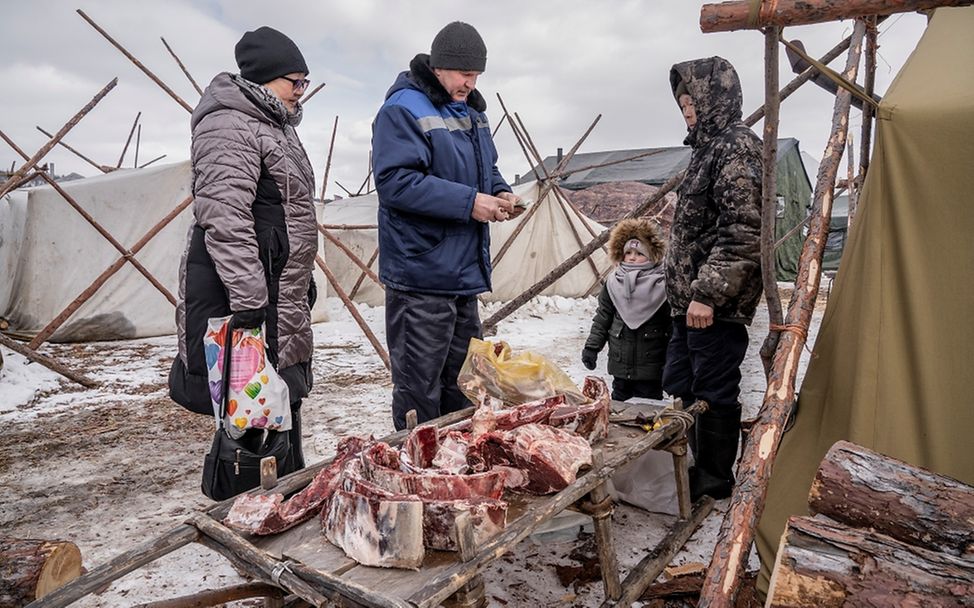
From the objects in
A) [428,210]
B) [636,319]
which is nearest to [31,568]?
[428,210]

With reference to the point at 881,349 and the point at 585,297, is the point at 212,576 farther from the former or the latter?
the point at 585,297

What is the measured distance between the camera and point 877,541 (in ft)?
4.44

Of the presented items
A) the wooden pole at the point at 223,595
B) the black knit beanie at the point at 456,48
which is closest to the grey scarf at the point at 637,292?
the black knit beanie at the point at 456,48

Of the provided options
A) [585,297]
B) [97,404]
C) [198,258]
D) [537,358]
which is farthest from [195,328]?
[585,297]

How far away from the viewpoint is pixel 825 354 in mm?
2520

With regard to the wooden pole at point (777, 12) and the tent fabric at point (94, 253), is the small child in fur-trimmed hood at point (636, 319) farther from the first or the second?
the tent fabric at point (94, 253)

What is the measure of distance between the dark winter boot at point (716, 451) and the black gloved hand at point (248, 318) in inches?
81.5

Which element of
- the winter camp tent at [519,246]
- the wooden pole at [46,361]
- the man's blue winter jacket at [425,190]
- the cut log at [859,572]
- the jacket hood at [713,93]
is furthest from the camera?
the winter camp tent at [519,246]

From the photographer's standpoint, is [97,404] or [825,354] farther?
[97,404]

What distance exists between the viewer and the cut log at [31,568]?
185 centimetres

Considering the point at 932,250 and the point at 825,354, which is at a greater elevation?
the point at 932,250

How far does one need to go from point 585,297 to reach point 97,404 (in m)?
8.08

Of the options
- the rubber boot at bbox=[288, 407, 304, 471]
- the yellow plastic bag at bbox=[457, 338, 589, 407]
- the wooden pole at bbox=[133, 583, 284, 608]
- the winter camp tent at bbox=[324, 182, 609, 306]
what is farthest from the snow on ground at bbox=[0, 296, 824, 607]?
the winter camp tent at bbox=[324, 182, 609, 306]

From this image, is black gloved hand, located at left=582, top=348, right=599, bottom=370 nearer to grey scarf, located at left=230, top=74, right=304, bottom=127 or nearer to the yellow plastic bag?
the yellow plastic bag
